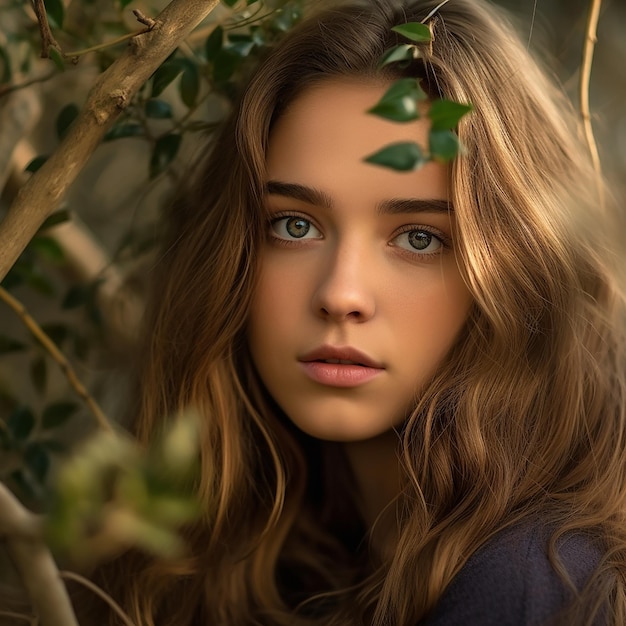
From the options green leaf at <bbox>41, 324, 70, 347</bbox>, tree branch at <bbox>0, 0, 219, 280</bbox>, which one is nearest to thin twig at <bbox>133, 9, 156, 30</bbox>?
tree branch at <bbox>0, 0, 219, 280</bbox>

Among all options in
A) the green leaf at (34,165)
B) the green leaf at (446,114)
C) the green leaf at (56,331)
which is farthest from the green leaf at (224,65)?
the green leaf at (446,114)

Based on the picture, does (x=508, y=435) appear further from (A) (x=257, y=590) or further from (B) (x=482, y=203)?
→ (A) (x=257, y=590)

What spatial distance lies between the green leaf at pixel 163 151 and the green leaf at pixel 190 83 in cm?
10

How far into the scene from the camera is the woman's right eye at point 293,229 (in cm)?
135

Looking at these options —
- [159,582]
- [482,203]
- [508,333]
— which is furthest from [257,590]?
[482,203]

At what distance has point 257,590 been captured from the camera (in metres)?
1.68

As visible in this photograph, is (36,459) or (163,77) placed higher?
(163,77)

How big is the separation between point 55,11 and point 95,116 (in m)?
0.35

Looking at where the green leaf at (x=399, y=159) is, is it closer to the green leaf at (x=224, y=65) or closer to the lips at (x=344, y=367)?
the lips at (x=344, y=367)

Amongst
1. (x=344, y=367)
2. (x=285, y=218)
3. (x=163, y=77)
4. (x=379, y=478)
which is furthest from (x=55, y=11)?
(x=379, y=478)

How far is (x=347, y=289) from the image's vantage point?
1.23 m

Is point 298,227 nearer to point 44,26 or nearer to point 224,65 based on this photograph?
point 224,65

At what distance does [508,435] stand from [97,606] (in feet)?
2.78

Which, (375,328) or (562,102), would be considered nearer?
(375,328)
